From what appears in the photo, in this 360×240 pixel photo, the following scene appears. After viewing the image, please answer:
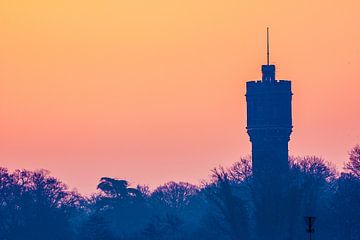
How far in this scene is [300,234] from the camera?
131125 mm

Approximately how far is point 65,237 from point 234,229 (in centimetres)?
3269

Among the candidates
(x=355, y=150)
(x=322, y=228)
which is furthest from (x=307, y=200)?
(x=355, y=150)

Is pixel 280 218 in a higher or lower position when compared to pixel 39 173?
lower

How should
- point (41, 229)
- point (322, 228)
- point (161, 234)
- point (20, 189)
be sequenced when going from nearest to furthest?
point (322, 228), point (161, 234), point (41, 229), point (20, 189)

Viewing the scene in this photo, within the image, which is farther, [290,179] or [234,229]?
[290,179]

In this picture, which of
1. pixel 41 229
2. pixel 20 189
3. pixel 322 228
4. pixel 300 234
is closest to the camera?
pixel 300 234

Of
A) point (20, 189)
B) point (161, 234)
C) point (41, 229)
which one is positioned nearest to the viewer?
point (161, 234)

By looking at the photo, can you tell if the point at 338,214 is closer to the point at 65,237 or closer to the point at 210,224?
the point at 210,224

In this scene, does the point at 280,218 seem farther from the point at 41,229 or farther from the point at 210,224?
the point at 41,229

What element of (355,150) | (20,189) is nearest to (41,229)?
(20,189)

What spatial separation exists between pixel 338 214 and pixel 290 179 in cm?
2148

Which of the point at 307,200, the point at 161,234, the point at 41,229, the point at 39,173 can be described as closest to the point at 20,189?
the point at 39,173

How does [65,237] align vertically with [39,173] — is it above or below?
below

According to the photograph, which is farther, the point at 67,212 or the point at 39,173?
the point at 39,173
